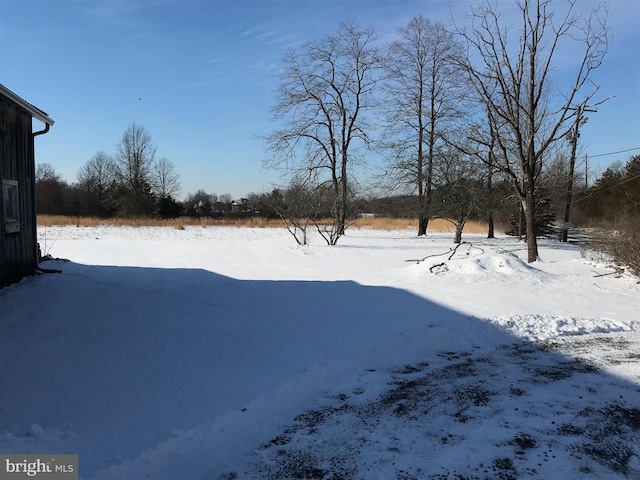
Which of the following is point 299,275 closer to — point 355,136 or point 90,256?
point 90,256

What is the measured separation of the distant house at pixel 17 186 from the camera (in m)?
7.51

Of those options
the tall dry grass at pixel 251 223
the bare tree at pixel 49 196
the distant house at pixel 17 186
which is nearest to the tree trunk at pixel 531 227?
the distant house at pixel 17 186

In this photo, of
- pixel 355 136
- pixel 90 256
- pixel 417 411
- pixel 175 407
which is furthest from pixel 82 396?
pixel 355 136

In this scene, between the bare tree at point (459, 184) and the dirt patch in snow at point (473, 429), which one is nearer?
the dirt patch in snow at point (473, 429)

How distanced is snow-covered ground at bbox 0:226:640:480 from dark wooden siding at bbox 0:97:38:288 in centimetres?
48

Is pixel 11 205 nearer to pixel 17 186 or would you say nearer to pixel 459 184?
pixel 17 186

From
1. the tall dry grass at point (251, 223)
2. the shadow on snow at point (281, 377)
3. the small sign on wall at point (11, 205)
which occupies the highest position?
the small sign on wall at point (11, 205)

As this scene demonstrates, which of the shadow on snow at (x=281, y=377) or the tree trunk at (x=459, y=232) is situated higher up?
the tree trunk at (x=459, y=232)

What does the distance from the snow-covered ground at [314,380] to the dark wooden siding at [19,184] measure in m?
0.48

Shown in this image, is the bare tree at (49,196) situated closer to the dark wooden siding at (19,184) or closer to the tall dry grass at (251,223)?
the tall dry grass at (251,223)

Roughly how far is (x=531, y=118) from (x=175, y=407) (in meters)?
12.6

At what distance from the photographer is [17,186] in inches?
320

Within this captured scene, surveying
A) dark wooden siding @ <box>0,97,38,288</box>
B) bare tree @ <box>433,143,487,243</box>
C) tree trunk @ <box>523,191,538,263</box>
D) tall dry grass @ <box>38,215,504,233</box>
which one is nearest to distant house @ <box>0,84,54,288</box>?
dark wooden siding @ <box>0,97,38,288</box>

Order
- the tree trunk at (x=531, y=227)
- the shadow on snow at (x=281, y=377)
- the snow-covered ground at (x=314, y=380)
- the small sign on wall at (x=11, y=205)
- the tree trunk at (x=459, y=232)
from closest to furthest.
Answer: the snow-covered ground at (x=314, y=380) → the shadow on snow at (x=281, y=377) → the small sign on wall at (x=11, y=205) → the tree trunk at (x=531, y=227) → the tree trunk at (x=459, y=232)
